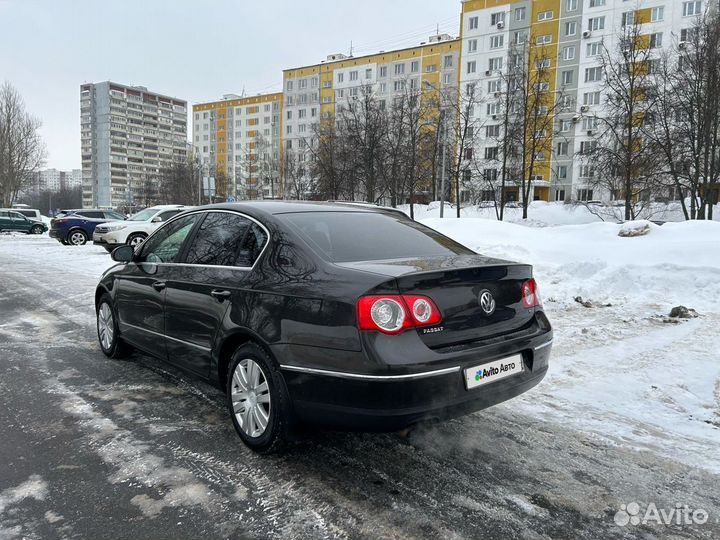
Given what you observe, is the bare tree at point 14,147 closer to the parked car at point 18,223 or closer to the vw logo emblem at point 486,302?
the parked car at point 18,223

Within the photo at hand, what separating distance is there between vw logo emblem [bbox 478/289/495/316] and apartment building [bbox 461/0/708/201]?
5211 cm

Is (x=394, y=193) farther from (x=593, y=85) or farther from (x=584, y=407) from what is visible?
(x=584, y=407)

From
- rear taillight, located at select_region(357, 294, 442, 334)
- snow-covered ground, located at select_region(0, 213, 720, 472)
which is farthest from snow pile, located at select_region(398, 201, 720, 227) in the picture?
rear taillight, located at select_region(357, 294, 442, 334)

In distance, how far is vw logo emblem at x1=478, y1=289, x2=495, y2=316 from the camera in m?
3.04

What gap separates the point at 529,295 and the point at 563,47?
62715mm

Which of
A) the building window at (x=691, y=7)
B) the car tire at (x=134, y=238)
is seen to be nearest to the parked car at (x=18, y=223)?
the car tire at (x=134, y=238)

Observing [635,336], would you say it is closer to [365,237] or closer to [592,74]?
[365,237]

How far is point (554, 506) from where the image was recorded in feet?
8.86

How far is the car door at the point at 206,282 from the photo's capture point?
3.48 meters

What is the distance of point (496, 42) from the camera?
60.5 m

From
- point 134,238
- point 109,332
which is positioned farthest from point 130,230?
point 109,332

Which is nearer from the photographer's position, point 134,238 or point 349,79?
point 134,238

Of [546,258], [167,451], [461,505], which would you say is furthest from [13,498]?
[546,258]

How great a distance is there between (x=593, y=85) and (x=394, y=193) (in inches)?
1187
